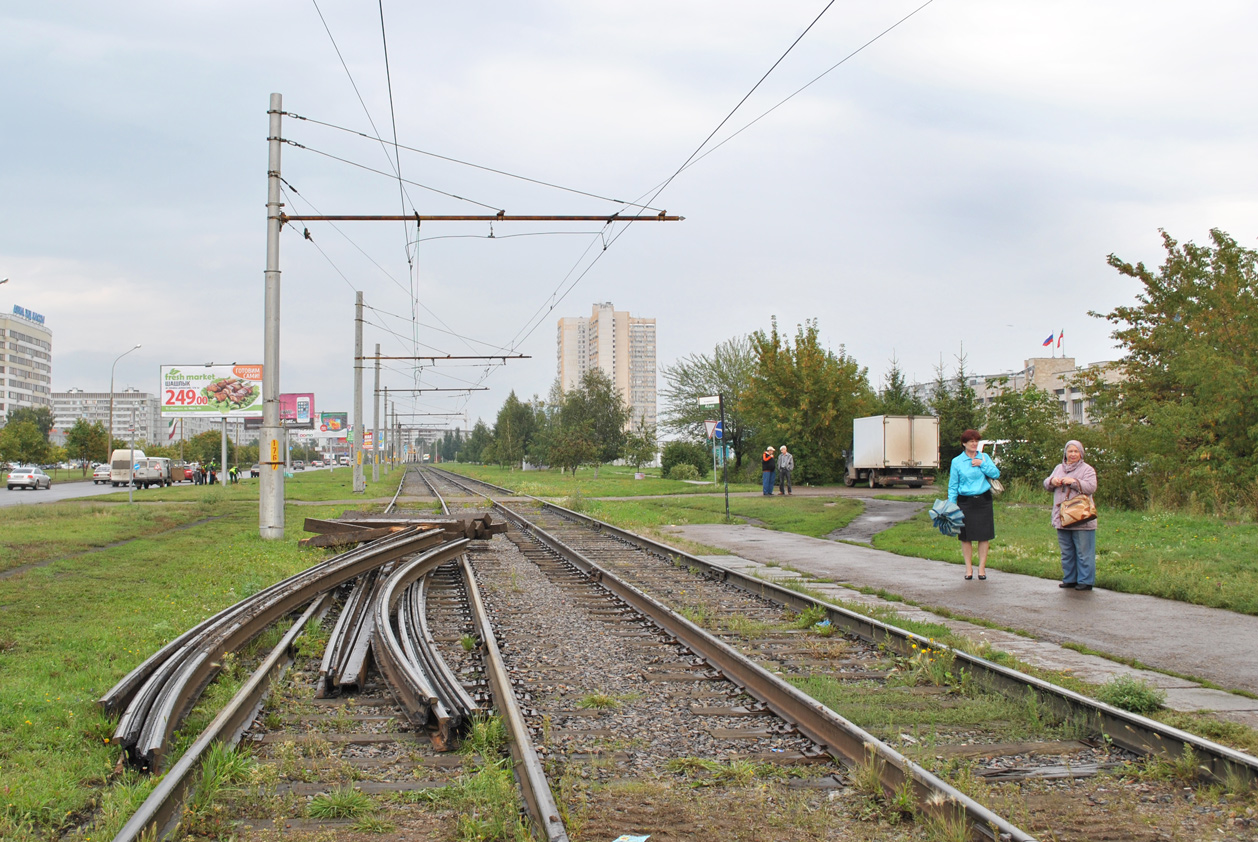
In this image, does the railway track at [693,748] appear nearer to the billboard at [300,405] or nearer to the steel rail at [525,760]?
the steel rail at [525,760]

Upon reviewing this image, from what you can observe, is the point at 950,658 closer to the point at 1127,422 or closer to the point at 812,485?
the point at 1127,422

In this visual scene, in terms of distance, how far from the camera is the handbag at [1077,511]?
33.2 feet

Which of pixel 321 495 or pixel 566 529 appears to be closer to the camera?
pixel 566 529

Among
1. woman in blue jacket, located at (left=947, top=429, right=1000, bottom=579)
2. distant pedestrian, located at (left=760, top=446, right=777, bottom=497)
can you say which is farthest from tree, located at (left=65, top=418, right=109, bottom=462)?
woman in blue jacket, located at (left=947, top=429, right=1000, bottom=579)

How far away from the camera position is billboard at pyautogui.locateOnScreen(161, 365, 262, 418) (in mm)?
50094

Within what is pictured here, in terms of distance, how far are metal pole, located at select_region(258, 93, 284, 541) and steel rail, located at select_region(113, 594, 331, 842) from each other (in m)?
10.7

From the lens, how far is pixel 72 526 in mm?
21234

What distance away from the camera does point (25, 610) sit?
32.0 ft

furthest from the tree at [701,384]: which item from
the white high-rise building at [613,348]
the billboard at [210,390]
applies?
the white high-rise building at [613,348]

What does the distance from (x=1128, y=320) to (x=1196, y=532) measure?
47.3 ft

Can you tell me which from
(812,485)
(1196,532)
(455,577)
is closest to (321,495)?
(812,485)

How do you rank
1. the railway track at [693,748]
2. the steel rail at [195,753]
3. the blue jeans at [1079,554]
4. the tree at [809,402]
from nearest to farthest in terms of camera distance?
the steel rail at [195,753], the railway track at [693,748], the blue jeans at [1079,554], the tree at [809,402]

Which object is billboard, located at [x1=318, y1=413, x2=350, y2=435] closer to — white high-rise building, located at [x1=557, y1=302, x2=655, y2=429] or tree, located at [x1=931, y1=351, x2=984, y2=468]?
white high-rise building, located at [x1=557, y1=302, x2=655, y2=429]

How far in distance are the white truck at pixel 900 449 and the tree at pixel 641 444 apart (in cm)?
2477
